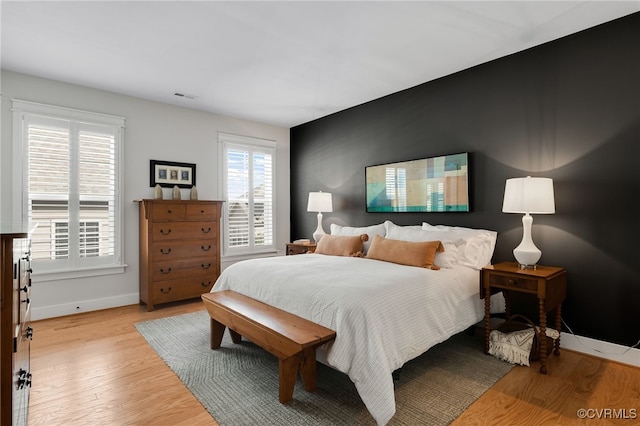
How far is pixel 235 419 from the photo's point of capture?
1.85 meters

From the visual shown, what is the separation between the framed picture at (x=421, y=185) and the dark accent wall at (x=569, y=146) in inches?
4.0

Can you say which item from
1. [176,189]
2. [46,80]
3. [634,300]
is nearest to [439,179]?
[634,300]

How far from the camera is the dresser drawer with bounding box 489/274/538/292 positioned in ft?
7.95

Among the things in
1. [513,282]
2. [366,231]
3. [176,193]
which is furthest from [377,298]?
[176,193]

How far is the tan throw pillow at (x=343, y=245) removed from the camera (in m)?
3.53

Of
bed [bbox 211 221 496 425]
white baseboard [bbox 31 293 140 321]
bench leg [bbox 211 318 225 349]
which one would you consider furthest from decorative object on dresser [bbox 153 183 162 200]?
bench leg [bbox 211 318 225 349]

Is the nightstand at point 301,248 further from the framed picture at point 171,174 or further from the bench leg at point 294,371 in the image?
the bench leg at point 294,371

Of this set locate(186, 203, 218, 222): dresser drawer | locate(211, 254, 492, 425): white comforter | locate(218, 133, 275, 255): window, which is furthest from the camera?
locate(218, 133, 275, 255): window

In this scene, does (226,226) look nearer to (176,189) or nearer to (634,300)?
(176,189)

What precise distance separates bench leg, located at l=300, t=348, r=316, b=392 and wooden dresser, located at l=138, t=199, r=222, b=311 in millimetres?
2540

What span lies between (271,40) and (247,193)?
2707 millimetres

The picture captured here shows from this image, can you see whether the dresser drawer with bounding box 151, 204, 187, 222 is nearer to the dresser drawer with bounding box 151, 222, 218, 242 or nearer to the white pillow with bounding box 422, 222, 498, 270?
the dresser drawer with bounding box 151, 222, 218, 242

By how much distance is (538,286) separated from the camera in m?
2.38

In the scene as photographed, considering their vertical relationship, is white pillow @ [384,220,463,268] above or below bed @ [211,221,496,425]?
above
